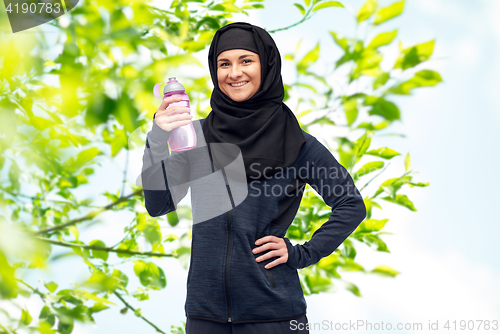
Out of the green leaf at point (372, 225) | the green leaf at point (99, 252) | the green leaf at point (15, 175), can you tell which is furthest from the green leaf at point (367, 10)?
the green leaf at point (99, 252)

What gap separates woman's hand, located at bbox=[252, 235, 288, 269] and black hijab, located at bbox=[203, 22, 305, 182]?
0.18m

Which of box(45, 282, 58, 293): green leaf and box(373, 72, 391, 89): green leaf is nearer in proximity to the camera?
box(373, 72, 391, 89): green leaf

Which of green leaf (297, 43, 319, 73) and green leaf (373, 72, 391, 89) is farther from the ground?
green leaf (297, 43, 319, 73)

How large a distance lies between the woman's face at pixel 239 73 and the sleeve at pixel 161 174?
0.83ft

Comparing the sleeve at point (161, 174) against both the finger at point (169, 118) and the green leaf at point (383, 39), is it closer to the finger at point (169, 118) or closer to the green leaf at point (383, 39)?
the finger at point (169, 118)

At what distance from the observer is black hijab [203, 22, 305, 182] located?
131 centimetres

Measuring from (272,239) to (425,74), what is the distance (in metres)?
0.59

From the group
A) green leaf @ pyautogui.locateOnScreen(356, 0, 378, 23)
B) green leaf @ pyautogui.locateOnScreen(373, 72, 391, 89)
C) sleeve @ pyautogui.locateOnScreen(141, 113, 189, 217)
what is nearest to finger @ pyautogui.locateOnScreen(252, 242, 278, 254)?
sleeve @ pyautogui.locateOnScreen(141, 113, 189, 217)

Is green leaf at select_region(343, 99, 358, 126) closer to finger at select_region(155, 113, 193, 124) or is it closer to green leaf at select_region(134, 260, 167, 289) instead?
finger at select_region(155, 113, 193, 124)

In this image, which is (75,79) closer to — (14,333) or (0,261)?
(0,261)

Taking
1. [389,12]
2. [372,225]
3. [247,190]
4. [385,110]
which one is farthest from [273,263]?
[389,12]

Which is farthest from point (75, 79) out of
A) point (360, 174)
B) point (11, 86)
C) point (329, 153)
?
point (360, 174)

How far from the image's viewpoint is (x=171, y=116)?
1166mm

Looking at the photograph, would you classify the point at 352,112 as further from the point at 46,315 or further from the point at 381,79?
the point at 46,315
